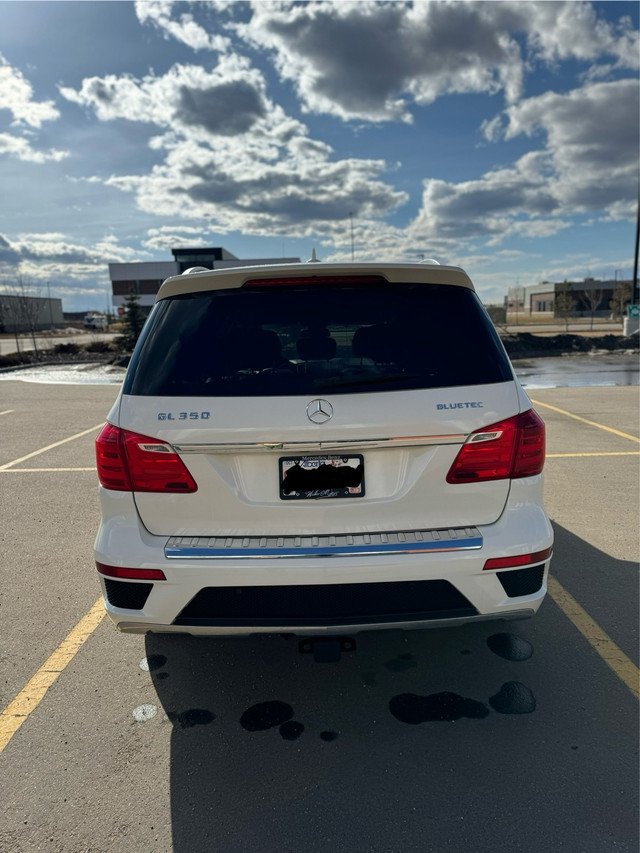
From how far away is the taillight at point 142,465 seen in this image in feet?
7.42

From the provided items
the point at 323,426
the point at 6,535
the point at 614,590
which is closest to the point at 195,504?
the point at 323,426

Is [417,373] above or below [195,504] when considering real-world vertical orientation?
above

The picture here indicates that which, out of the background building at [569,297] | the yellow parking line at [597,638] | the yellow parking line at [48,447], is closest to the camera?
the yellow parking line at [597,638]

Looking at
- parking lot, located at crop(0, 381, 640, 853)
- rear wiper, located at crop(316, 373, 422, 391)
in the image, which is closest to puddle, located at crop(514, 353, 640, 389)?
parking lot, located at crop(0, 381, 640, 853)

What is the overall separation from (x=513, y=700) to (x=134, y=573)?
1807 millimetres

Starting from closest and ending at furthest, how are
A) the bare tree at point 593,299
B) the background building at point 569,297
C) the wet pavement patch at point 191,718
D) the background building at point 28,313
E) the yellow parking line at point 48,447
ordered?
the wet pavement patch at point 191,718 < the yellow parking line at point 48,447 < the background building at point 28,313 < the bare tree at point 593,299 < the background building at point 569,297

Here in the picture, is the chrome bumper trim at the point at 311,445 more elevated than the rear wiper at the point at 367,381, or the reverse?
the rear wiper at the point at 367,381

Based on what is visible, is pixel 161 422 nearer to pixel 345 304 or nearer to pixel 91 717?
pixel 345 304

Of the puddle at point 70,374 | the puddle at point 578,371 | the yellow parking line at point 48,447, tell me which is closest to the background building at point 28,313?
the puddle at point 70,374

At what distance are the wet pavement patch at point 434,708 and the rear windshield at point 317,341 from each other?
1.47 m

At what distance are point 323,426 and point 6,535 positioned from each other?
3.82 metres

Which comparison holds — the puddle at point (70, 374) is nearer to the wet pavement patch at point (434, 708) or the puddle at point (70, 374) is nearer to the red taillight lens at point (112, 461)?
the red taillight lens at point (112, 461)

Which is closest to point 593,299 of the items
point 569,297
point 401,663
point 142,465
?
point 569,297

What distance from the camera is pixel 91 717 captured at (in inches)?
102
